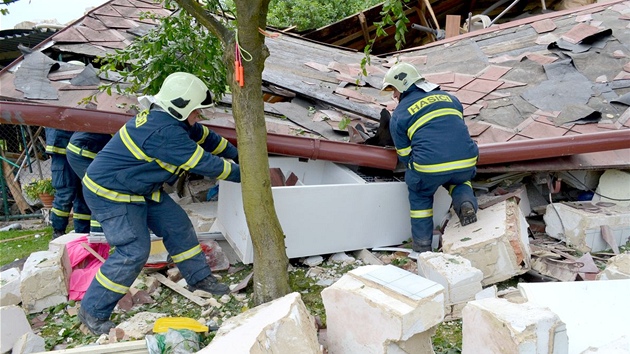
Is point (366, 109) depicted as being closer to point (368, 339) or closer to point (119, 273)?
point (119, 273)

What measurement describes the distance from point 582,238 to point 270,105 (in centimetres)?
344

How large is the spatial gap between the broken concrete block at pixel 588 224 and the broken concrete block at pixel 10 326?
4.30m

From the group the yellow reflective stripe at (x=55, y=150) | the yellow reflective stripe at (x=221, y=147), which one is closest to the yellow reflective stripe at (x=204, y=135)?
the yellow reflective stripe at (x=221, y=147)

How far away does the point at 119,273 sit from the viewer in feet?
11.9

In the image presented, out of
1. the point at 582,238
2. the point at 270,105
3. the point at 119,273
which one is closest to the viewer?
the point at 119,273

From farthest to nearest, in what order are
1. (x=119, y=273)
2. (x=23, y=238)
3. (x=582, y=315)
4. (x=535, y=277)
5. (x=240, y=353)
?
(x=23, y=238), (x=535, y=277), (x=119, y=273), (x=582, y=315), (x=240, y=353)

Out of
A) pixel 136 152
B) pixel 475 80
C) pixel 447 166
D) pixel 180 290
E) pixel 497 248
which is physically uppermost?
pixel 475 80

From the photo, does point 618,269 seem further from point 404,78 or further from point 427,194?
point 404,78

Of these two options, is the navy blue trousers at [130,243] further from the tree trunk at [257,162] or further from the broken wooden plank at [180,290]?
the tree trunk at [257,162]

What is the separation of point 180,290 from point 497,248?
8.07 feet

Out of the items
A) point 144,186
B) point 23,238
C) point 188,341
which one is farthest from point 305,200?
point 23,238

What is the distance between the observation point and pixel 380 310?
2.49 m

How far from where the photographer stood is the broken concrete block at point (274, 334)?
2.41 m

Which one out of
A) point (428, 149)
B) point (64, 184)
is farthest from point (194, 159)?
point (64, 184)
